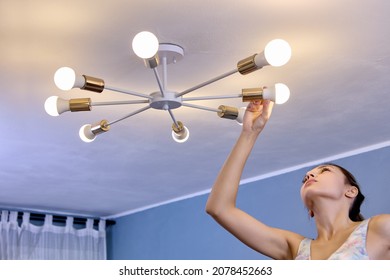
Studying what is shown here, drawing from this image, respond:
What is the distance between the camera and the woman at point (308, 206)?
121 centimetres

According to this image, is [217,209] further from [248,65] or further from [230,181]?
[248,65]

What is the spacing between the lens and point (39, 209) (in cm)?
522

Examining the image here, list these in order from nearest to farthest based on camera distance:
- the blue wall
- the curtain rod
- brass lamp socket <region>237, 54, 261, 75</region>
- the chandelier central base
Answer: brass lamp socket <region>237, 54, 261, 75</region> < the chandelier central base < the blue wall < the curtain rod

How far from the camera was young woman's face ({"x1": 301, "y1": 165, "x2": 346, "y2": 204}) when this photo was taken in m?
Answer: 1.25

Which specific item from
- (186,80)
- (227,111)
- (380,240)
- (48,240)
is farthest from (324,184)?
(48,240)

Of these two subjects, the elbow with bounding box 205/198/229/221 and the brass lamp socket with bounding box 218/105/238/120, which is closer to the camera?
the elbow with bounding box 205/198/229/221

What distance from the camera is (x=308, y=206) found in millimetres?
1289

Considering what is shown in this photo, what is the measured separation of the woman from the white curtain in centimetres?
408

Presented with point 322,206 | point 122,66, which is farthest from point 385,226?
point 122,66

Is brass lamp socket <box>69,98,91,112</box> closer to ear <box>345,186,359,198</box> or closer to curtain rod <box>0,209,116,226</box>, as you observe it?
ear <box>345,186,359,198</box>

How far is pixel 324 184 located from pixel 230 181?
0.20 meters

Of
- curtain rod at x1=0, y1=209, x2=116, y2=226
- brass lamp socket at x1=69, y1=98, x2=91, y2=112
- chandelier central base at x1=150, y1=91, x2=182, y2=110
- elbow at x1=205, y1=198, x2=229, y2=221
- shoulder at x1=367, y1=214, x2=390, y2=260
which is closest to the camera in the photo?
shoulder at x1=367, y1=214, x2=390, y2=260

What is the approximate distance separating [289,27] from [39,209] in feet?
11.9

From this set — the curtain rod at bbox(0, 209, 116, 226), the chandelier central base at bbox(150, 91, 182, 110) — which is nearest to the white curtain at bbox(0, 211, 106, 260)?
the curtain rod at bbox(0, 209, 116, 226)
